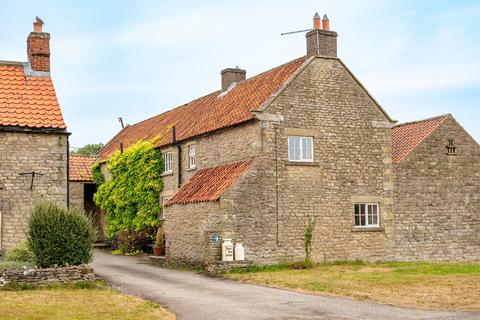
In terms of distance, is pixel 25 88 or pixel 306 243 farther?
pixel 306 243

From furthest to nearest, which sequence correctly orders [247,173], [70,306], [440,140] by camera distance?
[440,140] → [247,173] → [70,306]

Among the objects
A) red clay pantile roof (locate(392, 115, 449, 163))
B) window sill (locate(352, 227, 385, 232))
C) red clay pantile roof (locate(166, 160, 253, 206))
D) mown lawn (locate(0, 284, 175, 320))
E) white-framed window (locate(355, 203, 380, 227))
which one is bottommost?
mown lawn (locate(0, 284, 175, 320))

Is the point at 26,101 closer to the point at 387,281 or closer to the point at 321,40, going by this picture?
the point at 321,40

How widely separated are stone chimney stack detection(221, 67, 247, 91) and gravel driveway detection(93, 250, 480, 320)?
14.3m

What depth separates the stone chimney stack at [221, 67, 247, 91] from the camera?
36844 millimetres

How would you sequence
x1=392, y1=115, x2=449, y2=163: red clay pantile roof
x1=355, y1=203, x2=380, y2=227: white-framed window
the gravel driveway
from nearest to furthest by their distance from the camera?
the gravel driveway, x1=355, y1=203, x2=380, y2=227: white-framed window, x1=392, y1=115, x2=449, y2=163: red clay pantile roof

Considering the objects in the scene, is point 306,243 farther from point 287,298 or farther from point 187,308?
point 187,308

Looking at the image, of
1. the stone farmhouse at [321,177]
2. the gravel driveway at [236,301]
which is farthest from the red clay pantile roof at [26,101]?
the stone farmhouse at [321,177]

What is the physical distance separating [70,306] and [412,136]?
20.8 meters

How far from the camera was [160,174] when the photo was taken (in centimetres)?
3650

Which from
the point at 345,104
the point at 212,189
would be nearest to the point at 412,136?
the point at 345,104

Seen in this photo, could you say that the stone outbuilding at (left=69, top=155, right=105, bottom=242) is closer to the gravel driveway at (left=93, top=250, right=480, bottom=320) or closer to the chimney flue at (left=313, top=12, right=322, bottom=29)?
the gravel driveway at (left=93, top=250, right=480, bottom=320)

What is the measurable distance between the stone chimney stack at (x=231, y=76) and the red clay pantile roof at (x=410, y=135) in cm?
911

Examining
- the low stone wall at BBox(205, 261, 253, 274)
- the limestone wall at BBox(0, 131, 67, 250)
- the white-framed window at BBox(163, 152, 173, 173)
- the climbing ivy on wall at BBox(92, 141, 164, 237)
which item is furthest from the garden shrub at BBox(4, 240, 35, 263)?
the white-framed window at BBox(163, 152, 173, 173)
